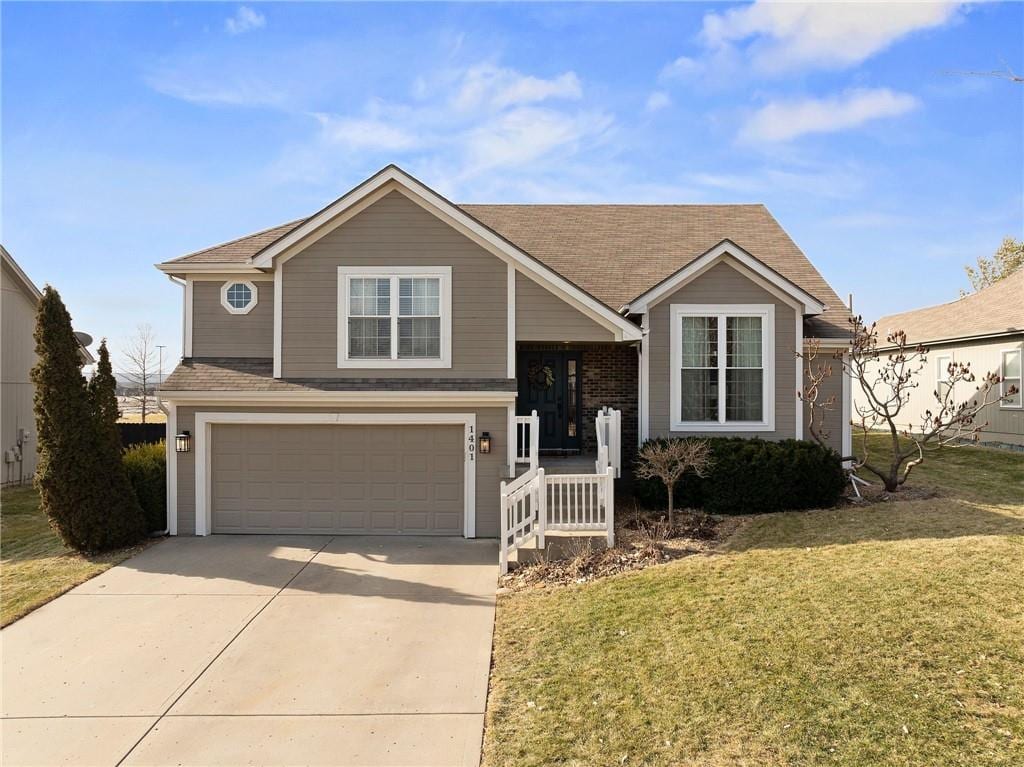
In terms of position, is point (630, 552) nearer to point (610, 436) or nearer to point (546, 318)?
point (610, 436)

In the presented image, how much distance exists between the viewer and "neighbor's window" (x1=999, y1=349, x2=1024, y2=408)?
53.7 ft

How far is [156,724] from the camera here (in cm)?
515

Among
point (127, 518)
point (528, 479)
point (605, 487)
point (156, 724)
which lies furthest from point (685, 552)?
point (127, 518)

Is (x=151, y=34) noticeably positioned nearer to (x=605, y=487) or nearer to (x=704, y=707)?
(x=605, y=487)

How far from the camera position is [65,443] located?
9648 millimetres

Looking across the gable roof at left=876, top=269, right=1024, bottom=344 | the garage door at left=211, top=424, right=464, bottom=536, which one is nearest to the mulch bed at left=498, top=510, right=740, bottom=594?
the garage door at left=211, top=424, right=464, bottom=536

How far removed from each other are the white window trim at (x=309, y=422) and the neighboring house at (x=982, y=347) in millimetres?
12364

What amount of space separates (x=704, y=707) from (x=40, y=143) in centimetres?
1378

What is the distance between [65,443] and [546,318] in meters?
8.07

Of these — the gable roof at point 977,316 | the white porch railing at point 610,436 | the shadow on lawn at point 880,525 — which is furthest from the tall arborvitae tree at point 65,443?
the gable roof at point 977,316

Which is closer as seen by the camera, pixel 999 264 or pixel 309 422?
pixel 309 422

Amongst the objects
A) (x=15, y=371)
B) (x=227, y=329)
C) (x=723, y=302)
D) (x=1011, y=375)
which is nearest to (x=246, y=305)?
(x=227, y=329)

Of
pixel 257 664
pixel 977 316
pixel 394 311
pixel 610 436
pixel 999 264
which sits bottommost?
pixel 257 664

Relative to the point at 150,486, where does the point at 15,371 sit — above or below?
above
